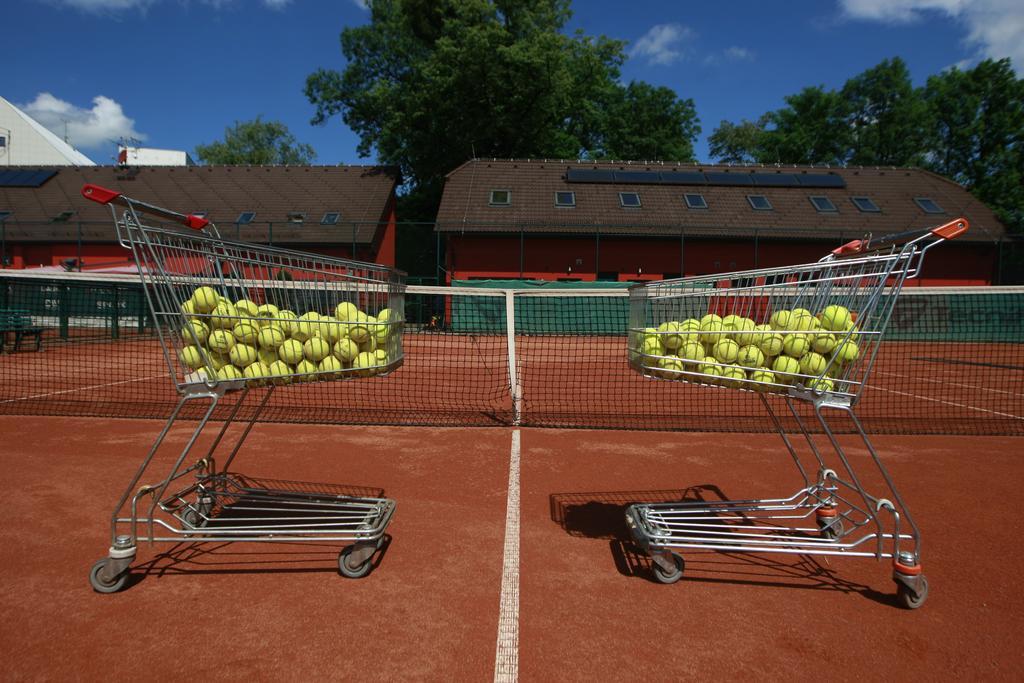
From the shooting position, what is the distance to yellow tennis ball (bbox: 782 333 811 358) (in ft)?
9.01

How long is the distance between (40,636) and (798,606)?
329 centimetres

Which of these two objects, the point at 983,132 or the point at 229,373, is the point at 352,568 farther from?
the point at 983,132

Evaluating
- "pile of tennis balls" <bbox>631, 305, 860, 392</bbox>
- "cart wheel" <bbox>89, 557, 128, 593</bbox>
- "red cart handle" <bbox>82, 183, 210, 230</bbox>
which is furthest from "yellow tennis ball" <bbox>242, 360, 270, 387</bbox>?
"pile of tennis balls" <bbox>631, 305, 860, 392</bbox>

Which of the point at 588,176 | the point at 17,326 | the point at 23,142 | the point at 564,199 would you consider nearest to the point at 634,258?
the point at 564,199

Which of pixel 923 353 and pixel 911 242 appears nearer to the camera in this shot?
pixel 911 242

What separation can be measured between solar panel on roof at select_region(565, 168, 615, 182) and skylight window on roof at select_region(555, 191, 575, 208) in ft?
3.39

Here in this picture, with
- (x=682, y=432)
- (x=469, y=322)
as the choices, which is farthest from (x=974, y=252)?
(x=682, y=432)

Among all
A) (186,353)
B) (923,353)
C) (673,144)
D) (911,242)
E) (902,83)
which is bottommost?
(923,353)

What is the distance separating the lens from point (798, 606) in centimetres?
265

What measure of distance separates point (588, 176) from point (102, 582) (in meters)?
24.2

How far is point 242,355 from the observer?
2.74 m

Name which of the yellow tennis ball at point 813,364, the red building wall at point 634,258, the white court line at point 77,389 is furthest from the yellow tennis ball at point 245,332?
the red building wall at point 634,258

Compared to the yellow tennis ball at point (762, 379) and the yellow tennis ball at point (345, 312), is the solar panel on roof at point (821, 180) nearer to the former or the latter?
the yellow tennis ball at point (762, 379)

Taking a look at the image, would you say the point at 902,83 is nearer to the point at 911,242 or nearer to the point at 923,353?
the point at 923,353
